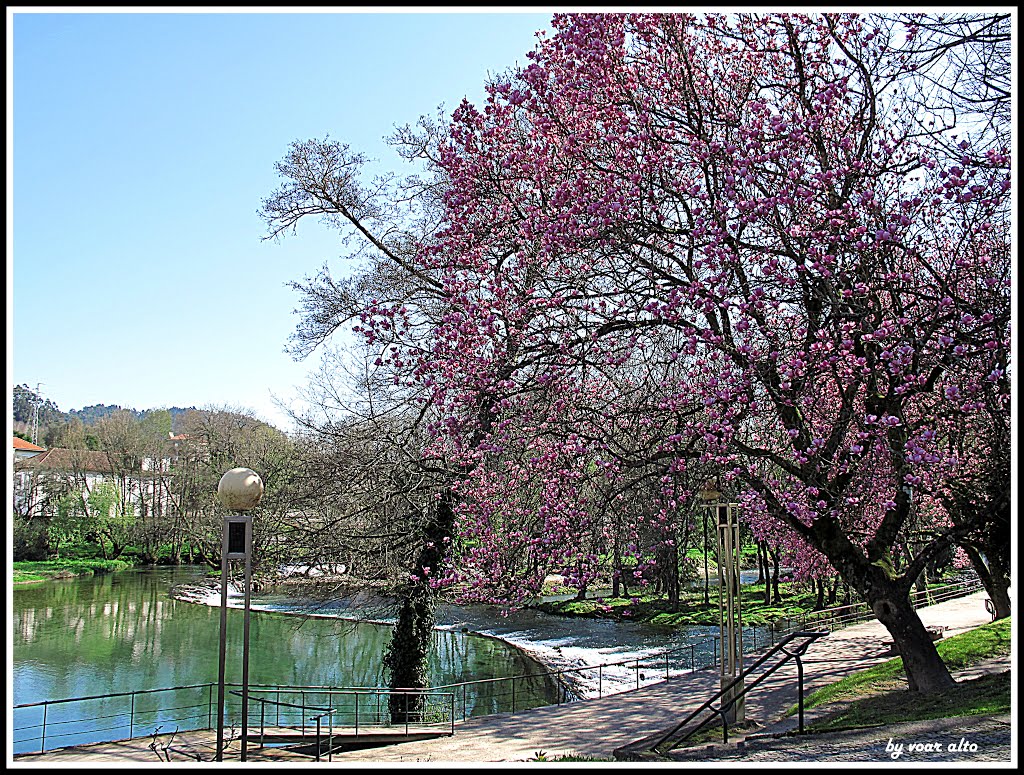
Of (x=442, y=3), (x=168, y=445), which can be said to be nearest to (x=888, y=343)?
(x=442, y=3)

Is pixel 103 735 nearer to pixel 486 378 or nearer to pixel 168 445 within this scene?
pixel 486 378

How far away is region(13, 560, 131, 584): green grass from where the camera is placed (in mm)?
43062

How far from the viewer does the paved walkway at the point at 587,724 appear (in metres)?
9.92

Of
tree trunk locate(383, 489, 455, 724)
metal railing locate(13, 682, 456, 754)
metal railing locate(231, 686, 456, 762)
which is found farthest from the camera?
tree trunk locate(383, 489, 455, 724)

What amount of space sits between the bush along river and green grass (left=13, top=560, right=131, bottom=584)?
854 centimetres

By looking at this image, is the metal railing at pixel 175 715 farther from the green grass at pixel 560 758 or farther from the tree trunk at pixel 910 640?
the tree trunk at pixel 910 640

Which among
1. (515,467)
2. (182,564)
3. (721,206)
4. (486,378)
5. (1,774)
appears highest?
(721,206)

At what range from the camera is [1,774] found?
4.82m

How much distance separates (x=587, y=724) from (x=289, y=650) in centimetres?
1588

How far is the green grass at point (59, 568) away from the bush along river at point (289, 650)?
854cm

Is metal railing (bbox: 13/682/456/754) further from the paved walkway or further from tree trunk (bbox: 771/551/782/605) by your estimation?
tree trunk (bbox: 771/551/782/605)

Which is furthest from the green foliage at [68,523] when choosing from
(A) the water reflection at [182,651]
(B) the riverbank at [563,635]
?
(B) the riverbank at [563,635]

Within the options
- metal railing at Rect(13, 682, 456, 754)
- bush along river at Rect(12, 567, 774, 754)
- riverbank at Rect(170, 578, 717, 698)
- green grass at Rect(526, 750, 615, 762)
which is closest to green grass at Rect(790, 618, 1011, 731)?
green grass at Rect(526, 750, 615, 762)

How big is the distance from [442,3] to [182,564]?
166ft
